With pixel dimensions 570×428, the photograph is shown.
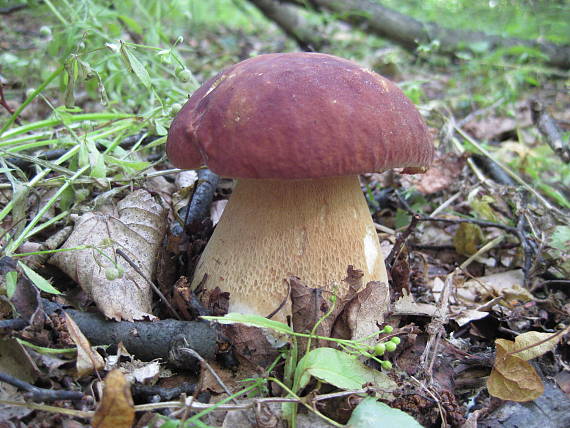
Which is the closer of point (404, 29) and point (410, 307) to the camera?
point (410, 307)

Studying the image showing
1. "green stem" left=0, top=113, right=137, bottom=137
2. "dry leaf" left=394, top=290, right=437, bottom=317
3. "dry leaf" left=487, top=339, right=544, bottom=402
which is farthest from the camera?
"green stem" left=0, top=113, right=137, bottom=137

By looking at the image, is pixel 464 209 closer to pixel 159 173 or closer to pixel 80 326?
pixel 159 173

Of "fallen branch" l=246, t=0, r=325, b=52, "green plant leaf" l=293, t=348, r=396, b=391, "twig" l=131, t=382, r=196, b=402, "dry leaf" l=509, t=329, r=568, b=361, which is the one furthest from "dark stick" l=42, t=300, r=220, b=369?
"fallen branch" l=246, t=0, r=325, b=52

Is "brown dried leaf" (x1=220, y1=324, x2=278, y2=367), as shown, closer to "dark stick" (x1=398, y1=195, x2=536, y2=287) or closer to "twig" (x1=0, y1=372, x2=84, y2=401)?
"twig" (x1=0, y1=372, x2=84, y2=401)

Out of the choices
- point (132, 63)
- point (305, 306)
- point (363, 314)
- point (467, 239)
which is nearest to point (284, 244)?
point (305, 306)

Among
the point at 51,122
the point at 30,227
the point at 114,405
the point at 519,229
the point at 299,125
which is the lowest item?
the point at 519,229

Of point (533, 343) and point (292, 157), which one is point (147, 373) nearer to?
point (292, 157)

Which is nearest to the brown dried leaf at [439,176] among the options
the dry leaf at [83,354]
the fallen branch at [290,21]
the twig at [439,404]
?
the twig at [439,404]
